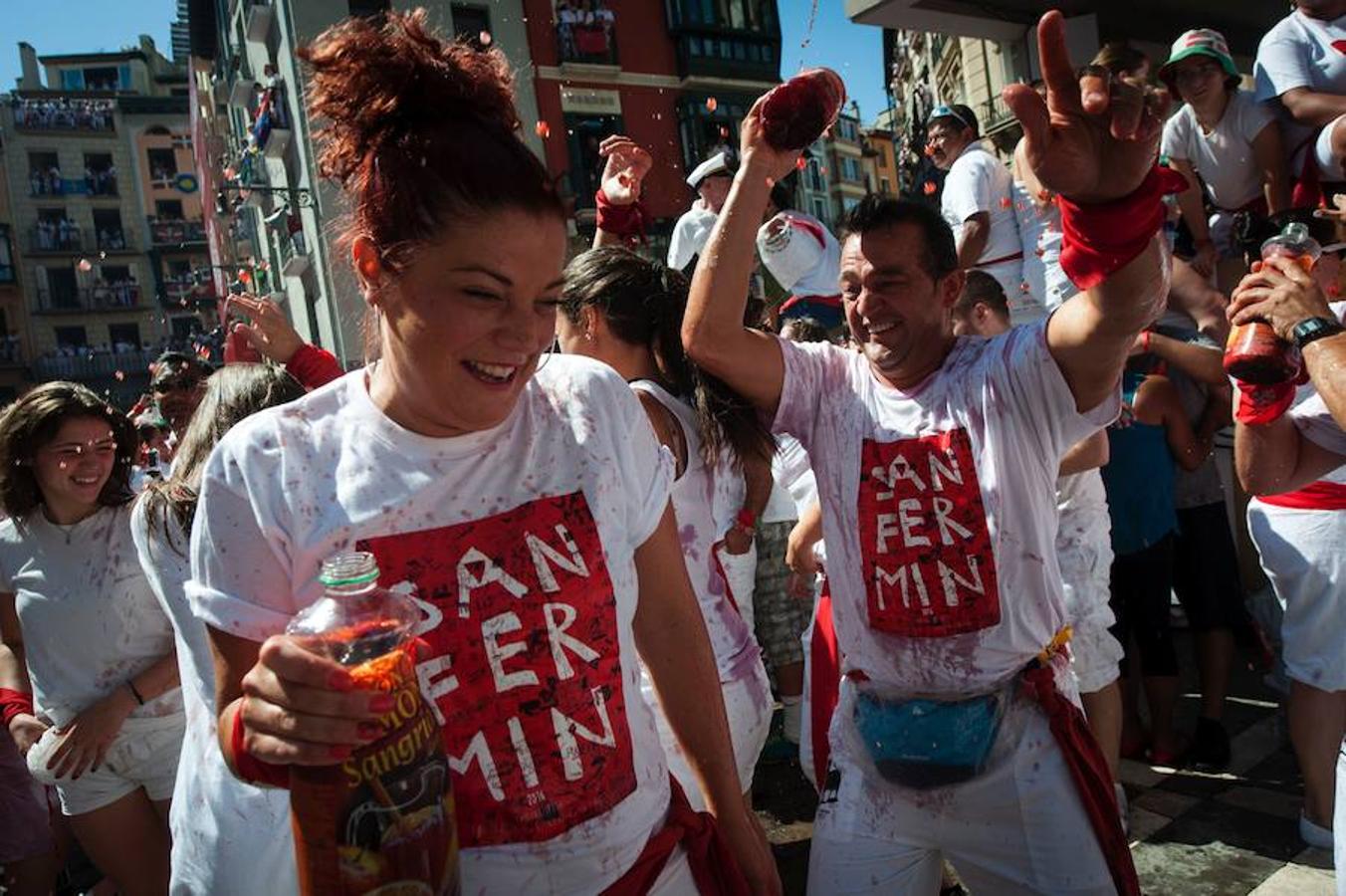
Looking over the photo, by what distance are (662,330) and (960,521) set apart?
3.38 feet

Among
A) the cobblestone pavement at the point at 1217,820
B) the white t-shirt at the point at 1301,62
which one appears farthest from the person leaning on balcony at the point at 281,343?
the white t-shirt at the point at 1301,62

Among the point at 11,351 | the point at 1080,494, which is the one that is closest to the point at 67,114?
the point at 11,351

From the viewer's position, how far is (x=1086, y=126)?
1.70m

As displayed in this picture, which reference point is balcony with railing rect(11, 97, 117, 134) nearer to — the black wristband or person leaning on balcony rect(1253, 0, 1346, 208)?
person leaning on balcony rect(1253, 0, 1346, 208)

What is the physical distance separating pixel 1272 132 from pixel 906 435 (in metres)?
3.42

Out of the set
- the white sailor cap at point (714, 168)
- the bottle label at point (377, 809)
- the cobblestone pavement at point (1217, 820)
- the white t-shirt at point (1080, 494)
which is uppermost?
the white sailor cap at point (714, 168)

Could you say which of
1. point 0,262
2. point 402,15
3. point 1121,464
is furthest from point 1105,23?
point 0,262

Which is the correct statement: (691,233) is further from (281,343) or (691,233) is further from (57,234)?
(57,234)

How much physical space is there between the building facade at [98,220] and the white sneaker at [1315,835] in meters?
49.6

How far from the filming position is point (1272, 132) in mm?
4344

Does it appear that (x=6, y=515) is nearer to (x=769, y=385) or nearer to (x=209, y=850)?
(x=209, y=850)

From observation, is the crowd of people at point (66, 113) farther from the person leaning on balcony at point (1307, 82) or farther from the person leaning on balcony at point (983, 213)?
the person leaning on balcony at point (1307, 82)

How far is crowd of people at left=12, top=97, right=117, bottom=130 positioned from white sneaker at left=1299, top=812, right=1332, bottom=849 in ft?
179

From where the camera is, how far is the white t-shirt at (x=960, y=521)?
7.03ft
